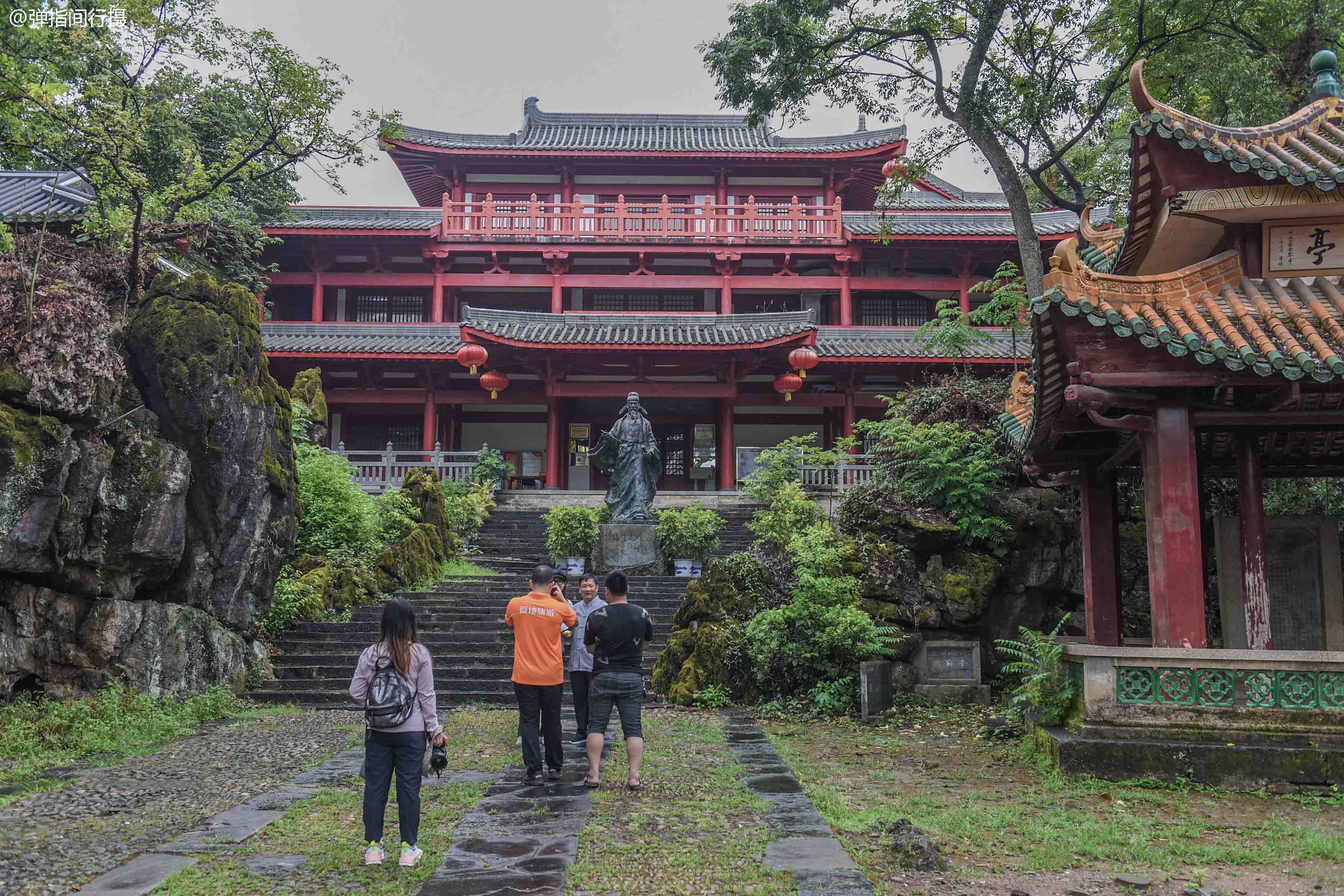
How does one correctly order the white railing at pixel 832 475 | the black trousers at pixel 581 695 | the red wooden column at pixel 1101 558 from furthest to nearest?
1. the white railing at pixel 832 475
2. the red wooden column at pixel 1101 558
3. the black trousers at pixel 581 695

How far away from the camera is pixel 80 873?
4.34m

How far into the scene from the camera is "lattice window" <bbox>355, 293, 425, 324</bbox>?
81.9ft

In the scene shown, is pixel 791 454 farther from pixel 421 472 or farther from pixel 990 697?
pixel 990 697

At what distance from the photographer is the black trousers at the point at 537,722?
20.1 feet

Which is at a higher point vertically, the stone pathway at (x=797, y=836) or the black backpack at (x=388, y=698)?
the black backpack at (x=388, y=698)

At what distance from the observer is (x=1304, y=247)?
22.7ft

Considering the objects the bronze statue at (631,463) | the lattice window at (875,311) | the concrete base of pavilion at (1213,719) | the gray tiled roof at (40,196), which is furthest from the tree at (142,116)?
the lattice window at (875,311)

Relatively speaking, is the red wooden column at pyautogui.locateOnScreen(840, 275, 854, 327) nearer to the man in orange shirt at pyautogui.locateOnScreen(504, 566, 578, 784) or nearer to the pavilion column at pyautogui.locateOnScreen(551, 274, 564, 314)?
the pavilion column at pyautogui.locateOnScreen(551, 274, 564, 314)

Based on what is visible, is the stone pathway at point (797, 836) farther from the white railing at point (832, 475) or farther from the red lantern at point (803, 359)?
the red lantern at point (803, 359)

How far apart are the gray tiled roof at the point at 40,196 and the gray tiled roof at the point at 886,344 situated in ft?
46.8

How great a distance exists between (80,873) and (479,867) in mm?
1833

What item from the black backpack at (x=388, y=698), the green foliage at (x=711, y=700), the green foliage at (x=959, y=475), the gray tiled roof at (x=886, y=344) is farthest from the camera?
the gray tiled roof at (x=886, y=344)

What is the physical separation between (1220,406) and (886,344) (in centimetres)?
1527

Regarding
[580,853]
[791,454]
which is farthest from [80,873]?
[791,454]
